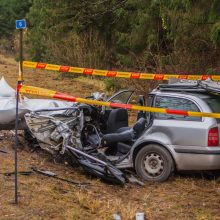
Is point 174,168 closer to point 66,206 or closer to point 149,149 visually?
point 149,149

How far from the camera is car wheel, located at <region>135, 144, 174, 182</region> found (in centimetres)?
796

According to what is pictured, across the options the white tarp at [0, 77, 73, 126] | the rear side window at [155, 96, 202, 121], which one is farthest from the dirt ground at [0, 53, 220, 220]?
the rear side window at [155, 96, 202, 121]

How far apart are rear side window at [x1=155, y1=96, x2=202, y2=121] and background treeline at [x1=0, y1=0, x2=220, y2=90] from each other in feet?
8.67

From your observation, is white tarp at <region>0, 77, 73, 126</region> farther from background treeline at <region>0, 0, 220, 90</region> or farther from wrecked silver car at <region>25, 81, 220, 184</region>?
background treeline at <region>0, 0, 220, 90</region>

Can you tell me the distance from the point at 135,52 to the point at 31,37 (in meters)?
12.5

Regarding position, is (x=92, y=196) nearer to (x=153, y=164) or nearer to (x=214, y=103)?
(x=153, y=164)

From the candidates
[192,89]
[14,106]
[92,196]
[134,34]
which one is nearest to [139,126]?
[192,89]

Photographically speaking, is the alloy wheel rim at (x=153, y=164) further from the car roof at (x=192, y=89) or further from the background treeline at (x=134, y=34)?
the background treeline at (x=134, y=34)

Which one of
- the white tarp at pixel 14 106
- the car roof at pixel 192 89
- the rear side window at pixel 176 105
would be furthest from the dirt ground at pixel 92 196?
the car roof at pixel 192 89

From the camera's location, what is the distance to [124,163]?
27.8 ft

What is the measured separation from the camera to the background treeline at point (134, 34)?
1304 centimetres

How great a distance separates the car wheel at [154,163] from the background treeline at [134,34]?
3.34 meters

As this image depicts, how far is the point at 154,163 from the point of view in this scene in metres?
8.12

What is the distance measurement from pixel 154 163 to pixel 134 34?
9699mm
